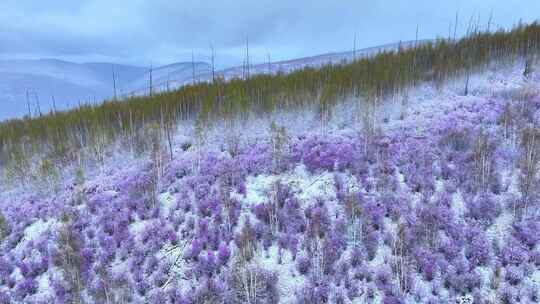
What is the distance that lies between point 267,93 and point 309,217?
5.61 metres

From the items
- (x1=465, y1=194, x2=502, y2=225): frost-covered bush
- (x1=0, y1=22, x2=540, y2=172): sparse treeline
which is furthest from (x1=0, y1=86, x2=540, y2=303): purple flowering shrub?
(x1=0, y1=22, x2=540, y2=172): sparse treeline

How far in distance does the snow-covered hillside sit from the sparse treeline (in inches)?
37.7

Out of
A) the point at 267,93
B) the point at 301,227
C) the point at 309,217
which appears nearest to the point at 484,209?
the point at 309,217

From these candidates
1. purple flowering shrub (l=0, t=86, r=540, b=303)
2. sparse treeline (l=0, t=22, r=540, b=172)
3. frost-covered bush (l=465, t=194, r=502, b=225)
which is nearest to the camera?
purple flowering shrub (l=0, t=86, r=540, b=303)

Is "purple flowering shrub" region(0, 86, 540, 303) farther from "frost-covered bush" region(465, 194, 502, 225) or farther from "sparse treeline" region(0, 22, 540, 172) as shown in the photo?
"sparse treeline" region(0, 22, 540, 172)

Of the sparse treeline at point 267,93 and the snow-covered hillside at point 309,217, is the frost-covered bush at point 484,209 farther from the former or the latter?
the sparse treeline at point 267,93

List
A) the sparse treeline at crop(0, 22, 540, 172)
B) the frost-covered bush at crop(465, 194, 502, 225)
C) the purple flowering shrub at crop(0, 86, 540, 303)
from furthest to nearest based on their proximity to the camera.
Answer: the sparse treeline at crop(0, 22, 540, 172), the frost-covered bush at crop(465, 194, 502, 225), the purple flowering shrub at crop(0, 86, 540, 303)

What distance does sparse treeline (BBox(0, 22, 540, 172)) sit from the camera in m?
11.0

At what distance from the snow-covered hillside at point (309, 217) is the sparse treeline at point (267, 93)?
96cm

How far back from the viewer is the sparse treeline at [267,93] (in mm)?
11047

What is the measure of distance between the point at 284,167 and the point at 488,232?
388 cm

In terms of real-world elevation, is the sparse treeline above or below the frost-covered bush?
above

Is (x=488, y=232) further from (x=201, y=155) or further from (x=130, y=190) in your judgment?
(x=130, y=190)

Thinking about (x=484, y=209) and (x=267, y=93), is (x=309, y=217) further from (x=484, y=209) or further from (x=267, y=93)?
(x=267, y=93)
